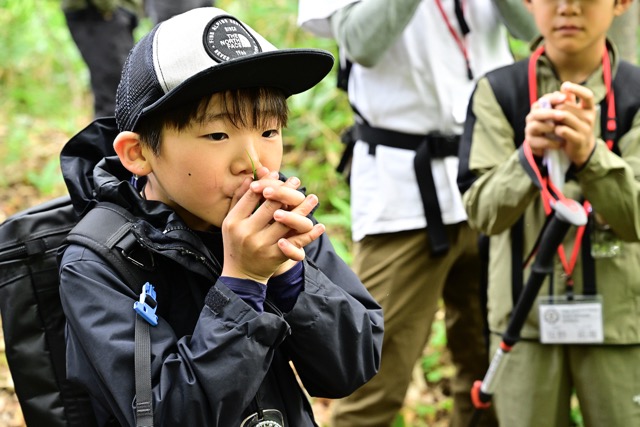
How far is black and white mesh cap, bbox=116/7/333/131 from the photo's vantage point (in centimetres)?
180

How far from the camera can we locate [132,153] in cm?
200

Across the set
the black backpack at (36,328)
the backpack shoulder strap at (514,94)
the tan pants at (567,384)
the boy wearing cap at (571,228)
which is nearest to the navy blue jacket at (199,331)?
the black backpack at (36,328)

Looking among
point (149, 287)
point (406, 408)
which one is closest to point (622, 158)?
point (149, 287)

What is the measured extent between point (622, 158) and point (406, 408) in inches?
99.1

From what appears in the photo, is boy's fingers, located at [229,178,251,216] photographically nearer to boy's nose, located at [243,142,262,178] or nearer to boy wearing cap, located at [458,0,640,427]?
boy's nose, located at [243,142,262,178]

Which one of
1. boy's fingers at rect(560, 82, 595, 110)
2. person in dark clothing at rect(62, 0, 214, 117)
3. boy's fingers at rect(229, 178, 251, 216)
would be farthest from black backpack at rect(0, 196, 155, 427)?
person in dark clothing at rect(62, 0, 214, 117)

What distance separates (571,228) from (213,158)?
1672mm

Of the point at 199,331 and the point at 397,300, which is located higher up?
the point at 199,331

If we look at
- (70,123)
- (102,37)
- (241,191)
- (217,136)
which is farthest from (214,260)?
(70,123)

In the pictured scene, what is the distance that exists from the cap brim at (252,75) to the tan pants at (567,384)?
63.1 inches

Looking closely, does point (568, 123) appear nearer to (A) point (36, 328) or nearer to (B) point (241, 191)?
(B) point (241, 191)

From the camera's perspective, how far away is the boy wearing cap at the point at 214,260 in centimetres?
176

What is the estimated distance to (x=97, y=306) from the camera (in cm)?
181

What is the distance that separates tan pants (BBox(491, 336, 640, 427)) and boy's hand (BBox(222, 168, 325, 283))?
1.57 meters
